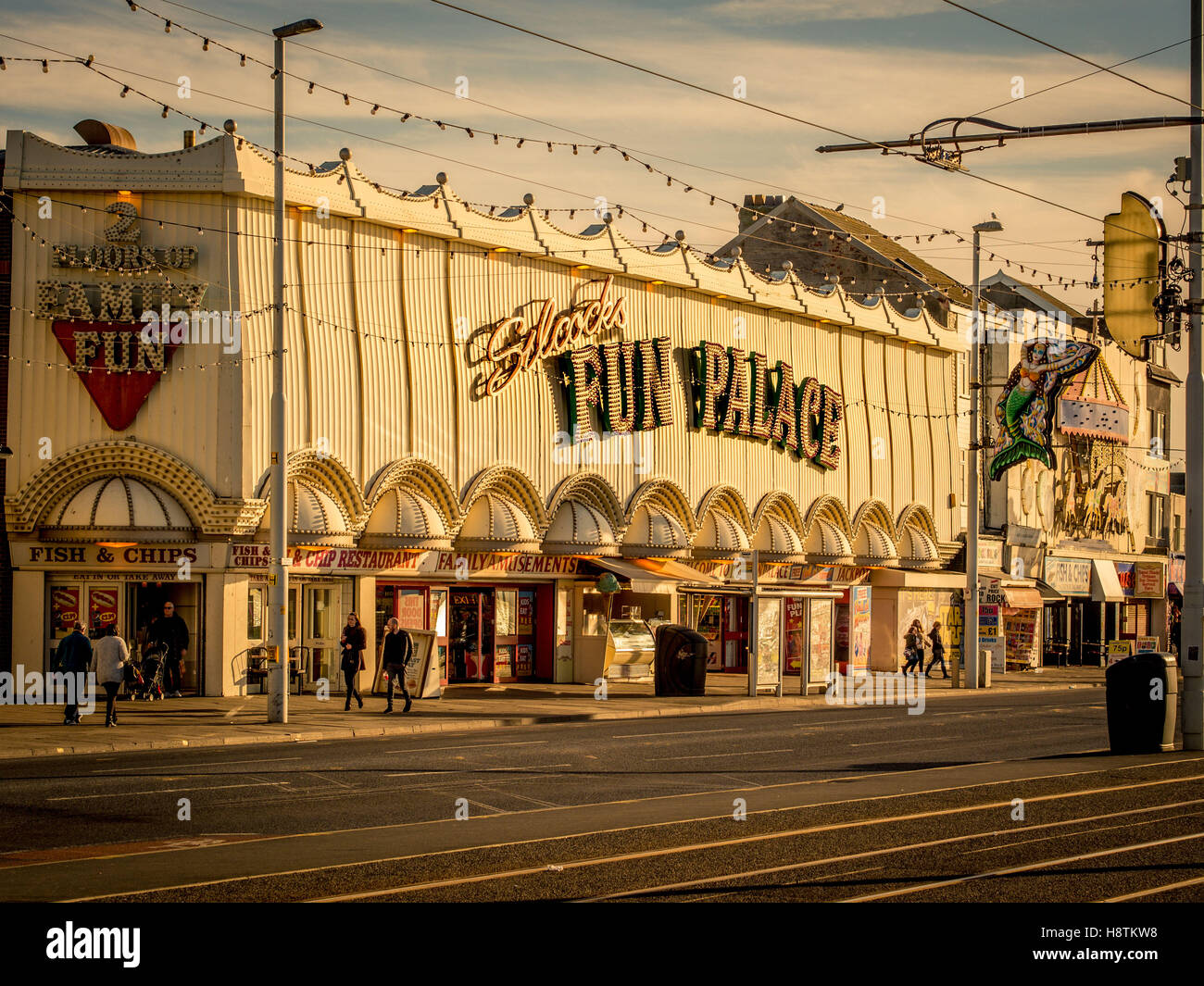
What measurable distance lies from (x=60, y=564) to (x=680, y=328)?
18.4m

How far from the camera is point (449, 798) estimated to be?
16.1 meters

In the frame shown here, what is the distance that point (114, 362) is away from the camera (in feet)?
94.7

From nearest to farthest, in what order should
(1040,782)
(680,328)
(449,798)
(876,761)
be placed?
(449,798) < (1040,782) < (876,761) < (680,328)

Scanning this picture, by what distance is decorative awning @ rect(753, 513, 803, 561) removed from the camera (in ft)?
145

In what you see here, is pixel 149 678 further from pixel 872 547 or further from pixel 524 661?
pixel 872 547

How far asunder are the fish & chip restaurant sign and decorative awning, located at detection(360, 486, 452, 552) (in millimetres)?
3796

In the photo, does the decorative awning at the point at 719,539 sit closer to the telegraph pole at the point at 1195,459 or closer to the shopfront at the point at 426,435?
the shopfront at the point at 426,435

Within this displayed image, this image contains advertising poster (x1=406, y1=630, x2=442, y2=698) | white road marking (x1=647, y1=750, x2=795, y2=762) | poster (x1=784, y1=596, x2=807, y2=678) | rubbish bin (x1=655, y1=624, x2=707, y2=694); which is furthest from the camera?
poster (x1=784, y1=596, x2=807, y2=678)

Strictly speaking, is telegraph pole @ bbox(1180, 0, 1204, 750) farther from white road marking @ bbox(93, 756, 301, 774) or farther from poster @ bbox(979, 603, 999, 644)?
poster @ bbox(979, 603, 999, 644)

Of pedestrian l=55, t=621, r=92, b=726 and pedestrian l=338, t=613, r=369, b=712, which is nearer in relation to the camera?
pedestrian l=55, t=621, r=92, b=726

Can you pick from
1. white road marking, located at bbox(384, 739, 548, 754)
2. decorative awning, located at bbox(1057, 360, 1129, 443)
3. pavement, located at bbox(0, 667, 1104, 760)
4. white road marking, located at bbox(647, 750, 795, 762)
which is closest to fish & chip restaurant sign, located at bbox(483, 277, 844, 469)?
pavement, located at bbox(0, 667, 1104, 760)

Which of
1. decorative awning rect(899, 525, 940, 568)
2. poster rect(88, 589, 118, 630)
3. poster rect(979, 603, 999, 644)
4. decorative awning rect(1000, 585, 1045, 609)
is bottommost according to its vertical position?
poster rect(979, 603, 999, 644)
